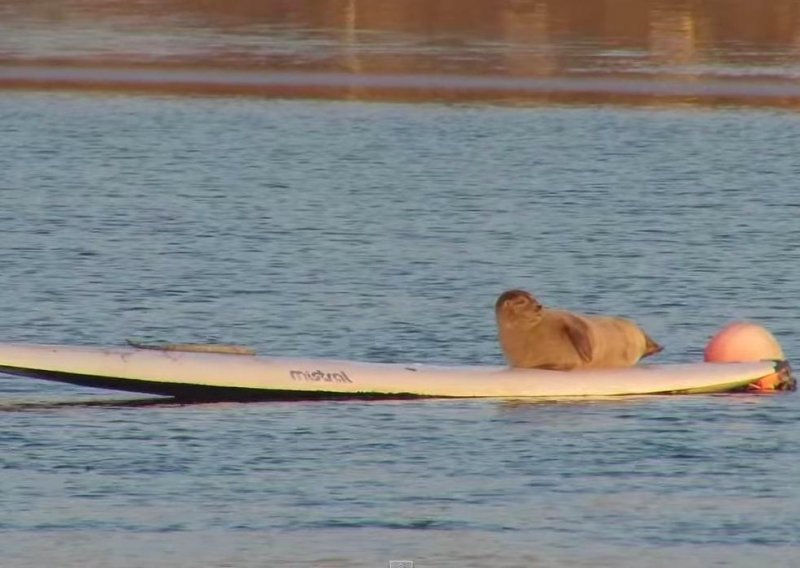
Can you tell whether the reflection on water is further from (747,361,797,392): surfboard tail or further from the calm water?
(747,361,797,392): surfboard tail

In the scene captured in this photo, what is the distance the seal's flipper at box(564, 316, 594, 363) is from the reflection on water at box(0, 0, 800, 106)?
104 feet

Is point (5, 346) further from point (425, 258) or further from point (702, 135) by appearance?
point (702, 135)

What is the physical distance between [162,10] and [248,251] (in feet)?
111

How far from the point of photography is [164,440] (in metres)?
19.8

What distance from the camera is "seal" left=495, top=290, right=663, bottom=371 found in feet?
68.9

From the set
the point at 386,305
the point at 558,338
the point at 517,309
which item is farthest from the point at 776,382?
the point at 386,305

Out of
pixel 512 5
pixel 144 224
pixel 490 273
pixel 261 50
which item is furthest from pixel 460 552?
pixel 512 5

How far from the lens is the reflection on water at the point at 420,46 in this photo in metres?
54.7

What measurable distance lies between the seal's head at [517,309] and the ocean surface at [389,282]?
752 mm

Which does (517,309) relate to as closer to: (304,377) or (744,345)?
(304,377)

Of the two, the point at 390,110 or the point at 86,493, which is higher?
the point at 86,493

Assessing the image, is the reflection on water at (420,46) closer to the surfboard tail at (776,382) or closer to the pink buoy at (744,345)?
the pink buoy at (744,345)

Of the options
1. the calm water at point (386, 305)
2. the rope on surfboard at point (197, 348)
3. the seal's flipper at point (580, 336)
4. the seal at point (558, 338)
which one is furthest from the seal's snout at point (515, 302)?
the rope on surfboard at point (197, 348)

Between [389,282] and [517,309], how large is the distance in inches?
316
